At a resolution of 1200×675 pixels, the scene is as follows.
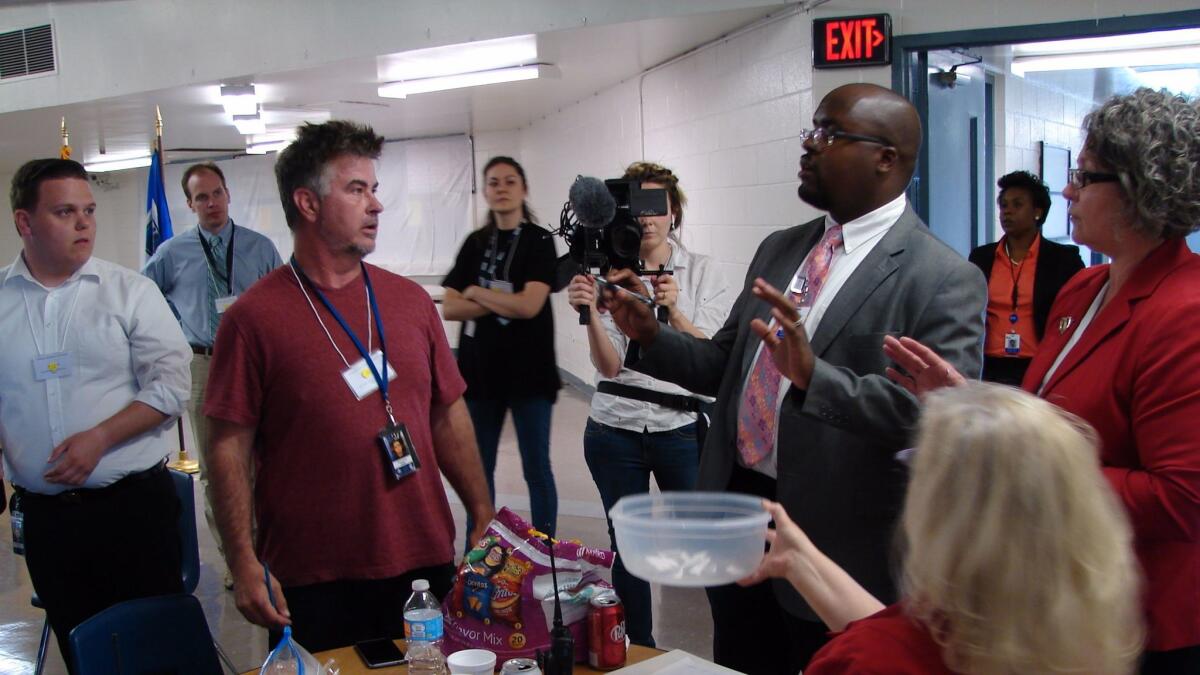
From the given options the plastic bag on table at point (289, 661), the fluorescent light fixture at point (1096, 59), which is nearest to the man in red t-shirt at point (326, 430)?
the plastic bag on table at point (289, 661)

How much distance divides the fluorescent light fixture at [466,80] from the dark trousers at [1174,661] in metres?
5.14

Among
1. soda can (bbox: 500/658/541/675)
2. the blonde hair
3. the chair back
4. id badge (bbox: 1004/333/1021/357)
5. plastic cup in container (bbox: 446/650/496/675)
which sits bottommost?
the chair back

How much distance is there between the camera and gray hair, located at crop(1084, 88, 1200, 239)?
59.2 inches

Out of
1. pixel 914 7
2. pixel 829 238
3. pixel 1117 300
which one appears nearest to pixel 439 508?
pixel 829 238

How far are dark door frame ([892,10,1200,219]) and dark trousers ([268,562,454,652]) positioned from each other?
9.67 ft

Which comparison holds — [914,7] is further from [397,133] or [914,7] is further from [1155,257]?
[397,133]

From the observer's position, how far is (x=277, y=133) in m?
9.91

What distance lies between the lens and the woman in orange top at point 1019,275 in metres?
4.19

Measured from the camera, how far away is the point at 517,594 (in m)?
1.69

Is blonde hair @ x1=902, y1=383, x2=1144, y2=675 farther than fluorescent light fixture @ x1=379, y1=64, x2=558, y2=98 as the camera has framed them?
No

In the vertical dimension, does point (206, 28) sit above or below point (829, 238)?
→ above

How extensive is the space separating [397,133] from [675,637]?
27.2 ft

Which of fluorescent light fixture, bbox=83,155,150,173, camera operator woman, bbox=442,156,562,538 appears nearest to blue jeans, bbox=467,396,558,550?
camera operator woman, bbox=442,156,562,538

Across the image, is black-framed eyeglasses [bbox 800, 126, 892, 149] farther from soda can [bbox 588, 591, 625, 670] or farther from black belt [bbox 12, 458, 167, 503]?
black belt [bbox 12, 458, 167, 503]
